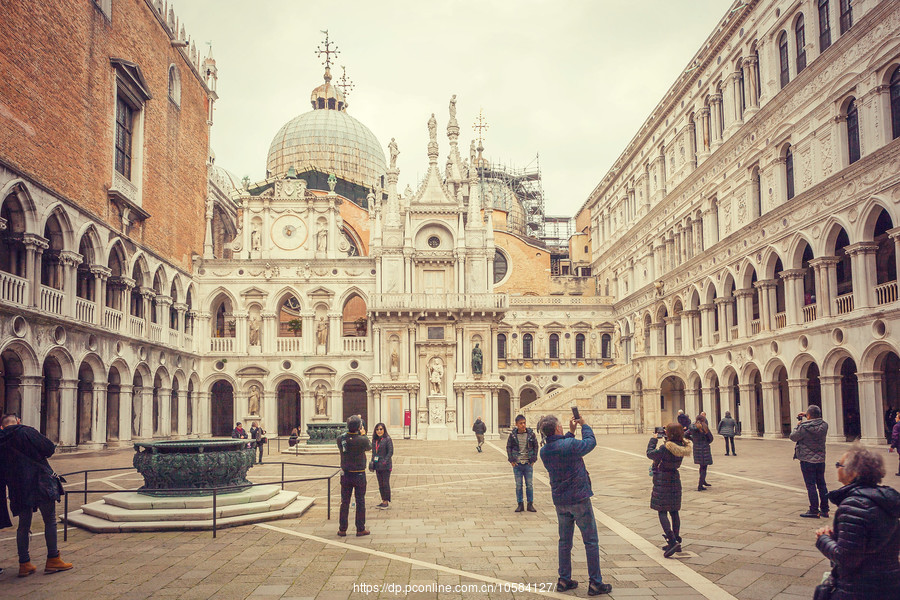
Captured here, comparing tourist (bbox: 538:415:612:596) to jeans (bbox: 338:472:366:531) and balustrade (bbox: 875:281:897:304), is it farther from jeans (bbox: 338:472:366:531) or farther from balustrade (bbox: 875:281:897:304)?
balustrade (bbox: 875:281:897:304)

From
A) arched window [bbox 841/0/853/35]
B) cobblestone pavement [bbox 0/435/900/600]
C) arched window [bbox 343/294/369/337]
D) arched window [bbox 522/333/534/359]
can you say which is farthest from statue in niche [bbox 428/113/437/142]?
cobblestone pavement [bbox 0/435/900/600]

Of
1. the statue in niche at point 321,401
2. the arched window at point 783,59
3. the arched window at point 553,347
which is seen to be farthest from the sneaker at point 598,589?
the arched window at point 553,347

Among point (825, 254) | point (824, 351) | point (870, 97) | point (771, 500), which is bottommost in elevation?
point (771, 500)

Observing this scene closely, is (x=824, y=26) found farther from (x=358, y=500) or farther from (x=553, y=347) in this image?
(x=553, y=347)

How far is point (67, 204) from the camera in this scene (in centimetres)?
2770

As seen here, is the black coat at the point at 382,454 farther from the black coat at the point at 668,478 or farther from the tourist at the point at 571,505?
the tourist at the point at 571,505

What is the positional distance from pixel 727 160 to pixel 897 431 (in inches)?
911

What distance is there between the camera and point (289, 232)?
4469 cm

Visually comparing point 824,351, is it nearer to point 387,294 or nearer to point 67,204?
point 387,294

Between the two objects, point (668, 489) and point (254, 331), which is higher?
point (254, 331)

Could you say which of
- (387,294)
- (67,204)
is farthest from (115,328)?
(387,294)

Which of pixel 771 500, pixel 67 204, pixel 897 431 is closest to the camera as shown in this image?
pixel 771 500

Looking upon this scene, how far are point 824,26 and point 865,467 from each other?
29.5m

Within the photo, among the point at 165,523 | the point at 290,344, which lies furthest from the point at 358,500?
the point at 290,344
